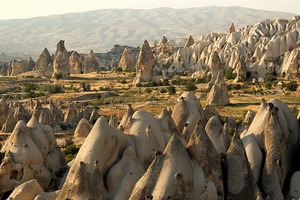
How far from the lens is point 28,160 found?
12.4m

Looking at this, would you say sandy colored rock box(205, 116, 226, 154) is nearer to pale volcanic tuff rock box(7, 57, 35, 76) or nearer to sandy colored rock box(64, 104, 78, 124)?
sandy colored rock box(64, 104, 78, 124)

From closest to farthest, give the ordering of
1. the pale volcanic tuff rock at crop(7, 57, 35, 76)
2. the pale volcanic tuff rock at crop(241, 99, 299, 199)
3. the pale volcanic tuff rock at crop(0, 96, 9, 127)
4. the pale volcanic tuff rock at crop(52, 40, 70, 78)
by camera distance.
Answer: the pale volcanic tuff rock at crop(241, 99, 299, 199), the pale volcanic tuff rock at crop(0, 96, 9, 127), the pale volcanic tuff rock at crop(52, 40, 70, 78), the pale volcanic tuff rock at crop(7, 57, 35, 76)

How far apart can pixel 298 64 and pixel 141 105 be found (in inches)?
927

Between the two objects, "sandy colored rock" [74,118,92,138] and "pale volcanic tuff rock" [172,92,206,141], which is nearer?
"pale volcanic tuff rock" [172,92,206,141]

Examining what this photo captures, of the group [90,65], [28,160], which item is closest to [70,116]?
[28,160]

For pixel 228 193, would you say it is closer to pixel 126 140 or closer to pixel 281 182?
pixel 281 182

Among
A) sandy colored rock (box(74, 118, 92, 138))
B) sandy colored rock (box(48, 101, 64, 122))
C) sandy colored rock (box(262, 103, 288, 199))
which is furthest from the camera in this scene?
sandy colored rock (box(48, 101, 64, 122))

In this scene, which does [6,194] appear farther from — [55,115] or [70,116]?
[70,116]

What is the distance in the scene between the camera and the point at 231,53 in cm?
6172

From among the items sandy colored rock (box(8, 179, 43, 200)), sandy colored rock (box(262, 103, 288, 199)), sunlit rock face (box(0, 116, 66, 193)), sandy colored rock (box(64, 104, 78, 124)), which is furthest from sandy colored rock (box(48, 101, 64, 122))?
sandy colored rock (box(262, 103, 288, 199))

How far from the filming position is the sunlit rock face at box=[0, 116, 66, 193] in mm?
12125

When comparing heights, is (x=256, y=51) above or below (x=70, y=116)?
below

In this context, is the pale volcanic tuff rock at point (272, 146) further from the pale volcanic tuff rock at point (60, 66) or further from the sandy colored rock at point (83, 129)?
the pale volcanic tuff rock at point (60, 66)

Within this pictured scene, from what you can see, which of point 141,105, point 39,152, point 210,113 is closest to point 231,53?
point 141,105
